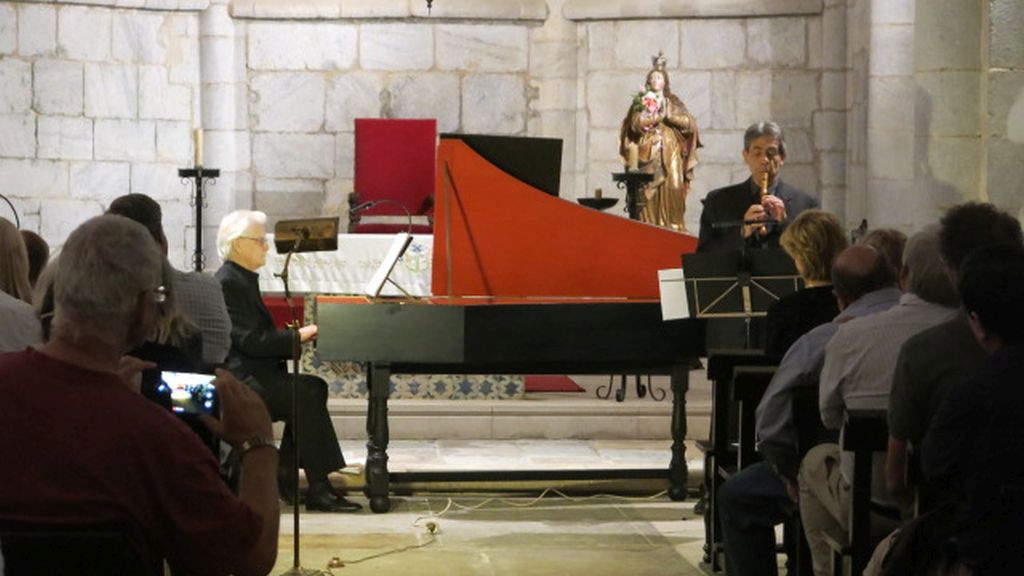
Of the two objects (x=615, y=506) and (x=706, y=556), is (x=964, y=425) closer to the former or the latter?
(x=706, y=556)

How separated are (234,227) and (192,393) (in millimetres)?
3969

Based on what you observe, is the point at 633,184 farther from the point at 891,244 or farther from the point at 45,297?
the point at 45,297

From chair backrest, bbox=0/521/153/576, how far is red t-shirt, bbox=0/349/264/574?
81mm

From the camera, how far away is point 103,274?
10.1 ft

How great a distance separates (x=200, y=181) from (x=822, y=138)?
13.9 feet

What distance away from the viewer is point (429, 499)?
7738mm

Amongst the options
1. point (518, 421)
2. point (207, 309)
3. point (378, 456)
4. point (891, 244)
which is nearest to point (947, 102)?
point (518, 421)

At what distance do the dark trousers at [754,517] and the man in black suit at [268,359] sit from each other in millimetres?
2286

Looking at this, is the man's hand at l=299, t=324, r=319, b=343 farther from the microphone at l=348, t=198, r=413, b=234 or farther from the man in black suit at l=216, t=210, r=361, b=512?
the microphone at l=348, t=198, r=413, b=234

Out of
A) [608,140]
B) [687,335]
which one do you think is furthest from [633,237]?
[608,140]

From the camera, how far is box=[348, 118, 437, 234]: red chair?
1213 cm

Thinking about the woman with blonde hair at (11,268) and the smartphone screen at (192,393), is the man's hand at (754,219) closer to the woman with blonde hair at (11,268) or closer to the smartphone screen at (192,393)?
the woman with blonde hair at (11,268)

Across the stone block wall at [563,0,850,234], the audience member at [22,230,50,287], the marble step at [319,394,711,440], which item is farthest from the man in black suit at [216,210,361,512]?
the stone block wall at [563,0,850,234]

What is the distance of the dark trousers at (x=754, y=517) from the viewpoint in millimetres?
5297
